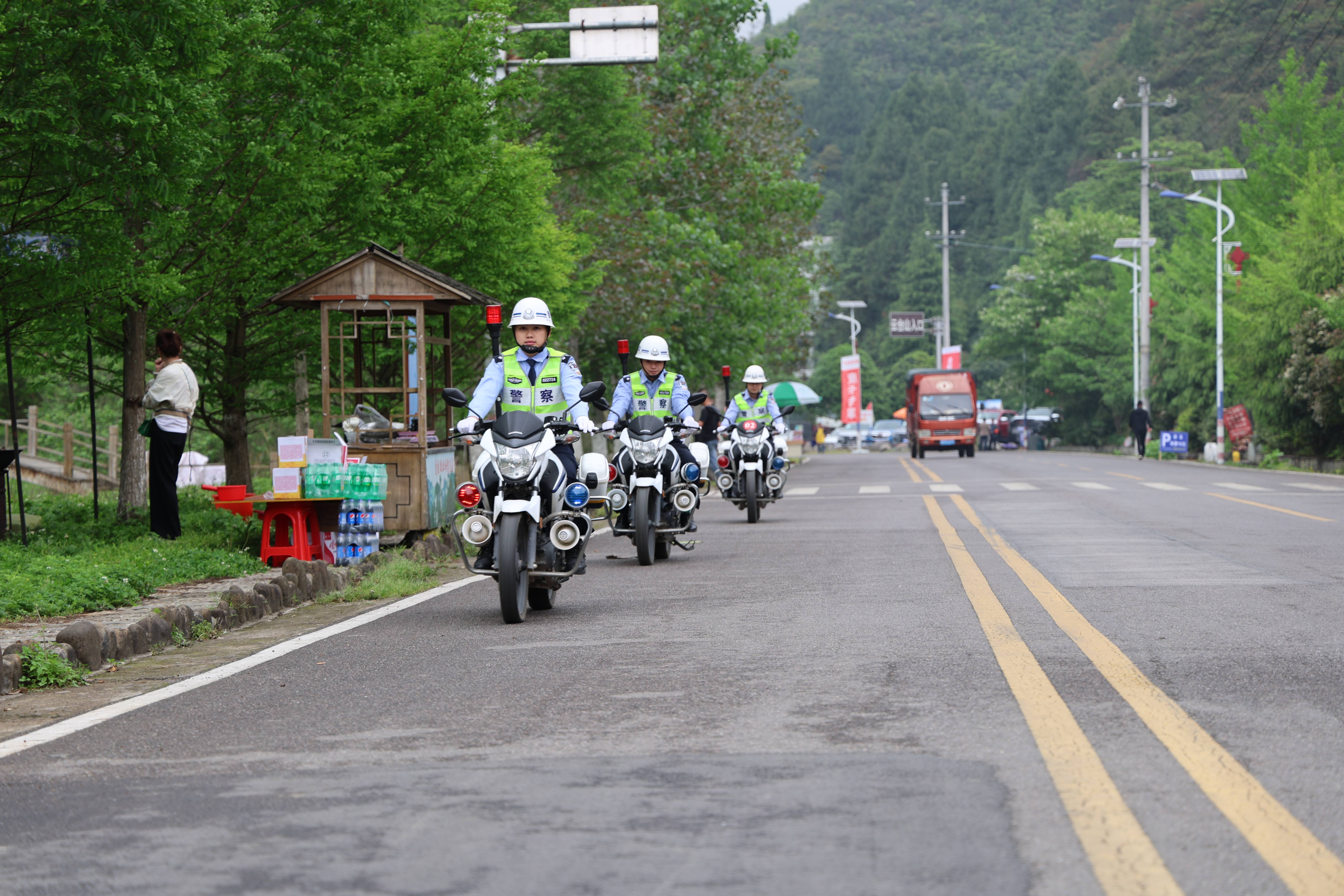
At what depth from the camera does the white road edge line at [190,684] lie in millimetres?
6441

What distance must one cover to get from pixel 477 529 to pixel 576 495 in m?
0.76

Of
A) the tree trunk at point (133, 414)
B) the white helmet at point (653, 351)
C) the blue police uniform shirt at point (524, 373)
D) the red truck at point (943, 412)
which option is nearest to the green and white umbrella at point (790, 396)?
the red truck at point (943, 412)

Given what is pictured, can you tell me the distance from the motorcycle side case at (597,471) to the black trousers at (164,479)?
4.54 metres

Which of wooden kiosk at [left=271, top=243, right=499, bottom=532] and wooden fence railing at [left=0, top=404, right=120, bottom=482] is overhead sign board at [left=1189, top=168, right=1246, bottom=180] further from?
wooden kiosk at [left=271, top=243, right=499, bottom=532]

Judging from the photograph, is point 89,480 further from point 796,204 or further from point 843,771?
point 843,771


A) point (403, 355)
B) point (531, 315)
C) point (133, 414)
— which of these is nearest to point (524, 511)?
point (531, 315)

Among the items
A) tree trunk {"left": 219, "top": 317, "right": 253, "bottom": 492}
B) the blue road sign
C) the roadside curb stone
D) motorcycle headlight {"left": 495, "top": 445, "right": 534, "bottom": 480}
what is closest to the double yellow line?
motorcycle headlight {"left": 495, "top": 445, "right": 534, "bottom": 480}

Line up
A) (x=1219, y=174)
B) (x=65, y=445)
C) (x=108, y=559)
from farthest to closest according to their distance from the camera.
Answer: (x=1219, y=174) → (x=65, y=445) → (x=108, y=559)

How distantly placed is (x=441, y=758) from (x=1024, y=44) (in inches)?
5765

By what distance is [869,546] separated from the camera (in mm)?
15055

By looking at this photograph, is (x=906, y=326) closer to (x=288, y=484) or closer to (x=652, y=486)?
(x=652, y=486)

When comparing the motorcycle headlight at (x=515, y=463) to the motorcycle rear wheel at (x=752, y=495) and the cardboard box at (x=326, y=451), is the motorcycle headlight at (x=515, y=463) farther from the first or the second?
the motorcycle rear wheel at (x=752, y=495)

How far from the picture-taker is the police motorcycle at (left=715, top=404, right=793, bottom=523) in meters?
19.6

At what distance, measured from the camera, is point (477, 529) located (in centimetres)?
973
